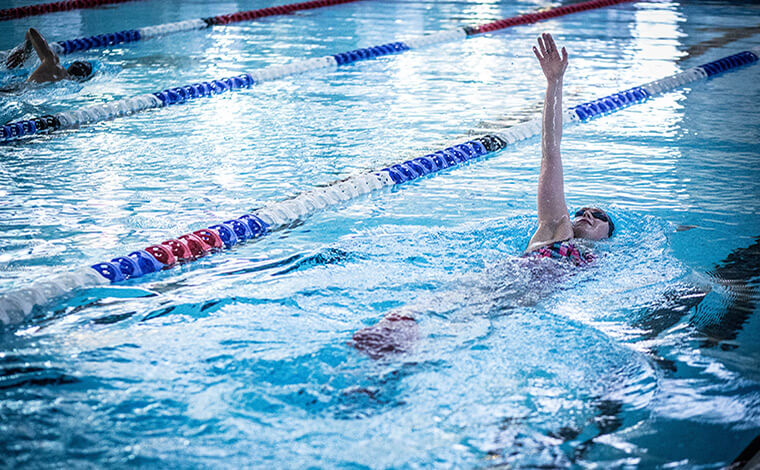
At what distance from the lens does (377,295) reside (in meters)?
3.56

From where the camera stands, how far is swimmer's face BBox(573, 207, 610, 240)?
3969mm

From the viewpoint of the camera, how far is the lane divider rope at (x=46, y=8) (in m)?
11.9

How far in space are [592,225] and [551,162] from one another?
1.24ft

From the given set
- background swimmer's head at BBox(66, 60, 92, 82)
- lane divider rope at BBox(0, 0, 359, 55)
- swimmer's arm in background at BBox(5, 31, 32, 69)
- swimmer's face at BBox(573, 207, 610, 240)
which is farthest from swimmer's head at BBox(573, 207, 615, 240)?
lane divider rope at BBox(0, 0, 359, 55)

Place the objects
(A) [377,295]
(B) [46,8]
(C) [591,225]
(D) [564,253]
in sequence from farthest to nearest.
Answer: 1. (B) [46,8]
2. (C) [591,225]
3. (D) [564,253]
4. (A) [377,295]

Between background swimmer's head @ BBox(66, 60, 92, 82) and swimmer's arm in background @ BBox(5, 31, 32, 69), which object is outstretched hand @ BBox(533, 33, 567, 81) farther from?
swimmer's arm in background @ BBox(5, 31, 32, 69)

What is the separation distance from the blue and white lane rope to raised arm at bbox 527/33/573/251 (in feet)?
4.51

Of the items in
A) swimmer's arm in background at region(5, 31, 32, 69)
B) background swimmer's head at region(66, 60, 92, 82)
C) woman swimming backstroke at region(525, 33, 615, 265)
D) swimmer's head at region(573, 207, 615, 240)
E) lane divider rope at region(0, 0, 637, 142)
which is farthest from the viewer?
swimmer's arm in background at region(5, 31, 32, 69)

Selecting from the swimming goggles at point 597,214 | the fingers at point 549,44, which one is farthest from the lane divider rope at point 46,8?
the swimming goggles at point 597,214

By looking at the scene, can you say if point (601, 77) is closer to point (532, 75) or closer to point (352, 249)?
point (532, 75)

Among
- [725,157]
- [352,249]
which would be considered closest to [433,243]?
[352,249]

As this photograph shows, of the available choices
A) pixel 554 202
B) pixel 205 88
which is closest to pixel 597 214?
pixel 554 202

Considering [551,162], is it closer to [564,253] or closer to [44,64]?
[564,253]

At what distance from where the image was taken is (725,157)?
5.58 metres
